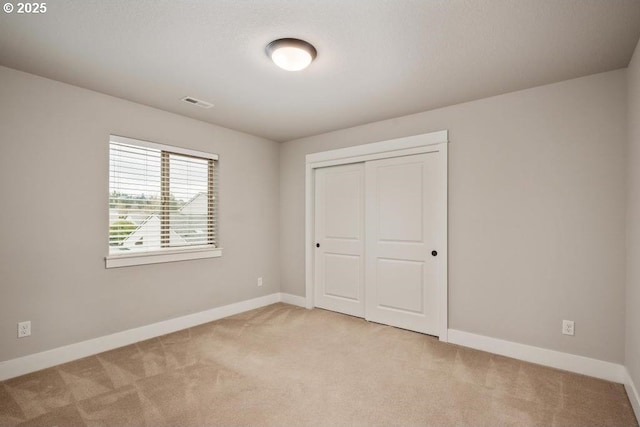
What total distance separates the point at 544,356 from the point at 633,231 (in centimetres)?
126

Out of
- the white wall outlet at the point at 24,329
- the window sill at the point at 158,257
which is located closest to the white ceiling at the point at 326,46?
the window sill at the point at 158,257

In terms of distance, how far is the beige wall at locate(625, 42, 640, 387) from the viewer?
2139 millimetres

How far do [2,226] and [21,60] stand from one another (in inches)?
50.6

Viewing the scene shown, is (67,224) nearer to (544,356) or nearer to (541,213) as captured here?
(541,213)

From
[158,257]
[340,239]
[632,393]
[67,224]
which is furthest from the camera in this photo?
[340,239]

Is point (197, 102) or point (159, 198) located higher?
point (197, 102)

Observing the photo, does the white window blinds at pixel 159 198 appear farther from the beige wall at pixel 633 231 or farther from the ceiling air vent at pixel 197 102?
the beige wall at pixel 633 231

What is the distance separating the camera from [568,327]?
8.90 ft

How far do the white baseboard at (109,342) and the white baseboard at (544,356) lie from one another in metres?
2.72

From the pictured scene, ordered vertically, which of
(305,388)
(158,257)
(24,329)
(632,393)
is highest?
(158,257)

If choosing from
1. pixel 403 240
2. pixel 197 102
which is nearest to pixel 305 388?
pixel 403 240

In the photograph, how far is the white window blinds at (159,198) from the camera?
3234mm

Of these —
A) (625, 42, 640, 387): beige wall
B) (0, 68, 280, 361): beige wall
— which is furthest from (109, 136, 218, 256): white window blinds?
(625, 42, 640, 387): beige wall

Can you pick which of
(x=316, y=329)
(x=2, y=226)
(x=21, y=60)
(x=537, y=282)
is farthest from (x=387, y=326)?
(x=21, y=60)
